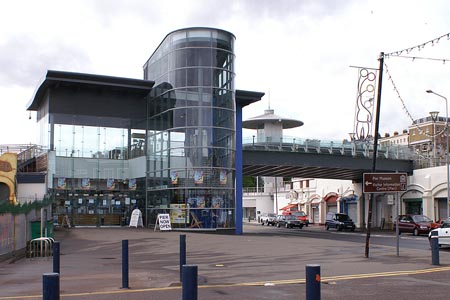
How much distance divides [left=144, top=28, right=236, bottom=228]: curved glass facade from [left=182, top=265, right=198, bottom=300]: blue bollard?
2848 cm

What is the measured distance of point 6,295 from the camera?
1032cm

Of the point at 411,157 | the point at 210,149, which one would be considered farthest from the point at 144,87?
the point at 411,157

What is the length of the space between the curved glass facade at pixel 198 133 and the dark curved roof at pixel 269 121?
29.5 m

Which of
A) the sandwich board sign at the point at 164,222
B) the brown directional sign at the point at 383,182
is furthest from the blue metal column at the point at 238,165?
the brown directional sign at the point at 383,182

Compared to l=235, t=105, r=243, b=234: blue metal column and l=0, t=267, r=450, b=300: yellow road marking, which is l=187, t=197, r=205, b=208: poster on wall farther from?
l=0, t=267, r=450, b=300: yellow road marking

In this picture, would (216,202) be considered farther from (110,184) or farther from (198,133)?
(110,184)

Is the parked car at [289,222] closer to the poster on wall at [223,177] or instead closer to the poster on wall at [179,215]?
the poster on wall at [223,177]

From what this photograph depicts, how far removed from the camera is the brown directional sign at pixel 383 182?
61.5ft

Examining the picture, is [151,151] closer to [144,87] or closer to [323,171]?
[144,87]

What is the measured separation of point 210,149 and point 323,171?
19684 millimetres

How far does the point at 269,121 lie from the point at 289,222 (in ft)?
48.0

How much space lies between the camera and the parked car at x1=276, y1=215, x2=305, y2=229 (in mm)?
55569

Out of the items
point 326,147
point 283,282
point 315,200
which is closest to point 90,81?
point 326,147

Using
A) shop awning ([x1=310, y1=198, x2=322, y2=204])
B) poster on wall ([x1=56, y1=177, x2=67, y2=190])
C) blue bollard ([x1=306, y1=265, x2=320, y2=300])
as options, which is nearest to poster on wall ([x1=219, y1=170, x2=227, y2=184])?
poster on wall ([x1=56, y1=177, x2=67, y2=190])
